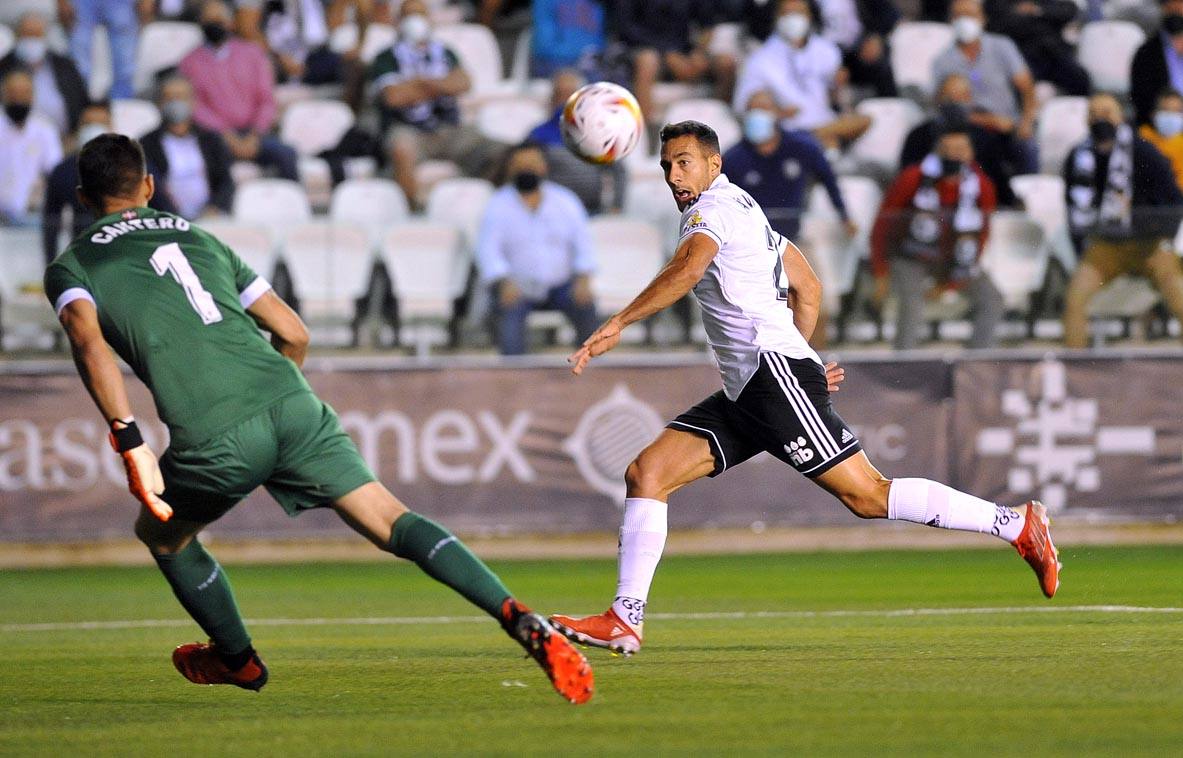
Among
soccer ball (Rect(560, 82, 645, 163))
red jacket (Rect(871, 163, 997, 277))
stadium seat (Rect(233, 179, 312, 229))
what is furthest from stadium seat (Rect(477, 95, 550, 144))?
soccer ball (Rect(560, 82, 645, 163))

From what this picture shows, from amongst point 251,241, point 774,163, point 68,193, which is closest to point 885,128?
point 774,163

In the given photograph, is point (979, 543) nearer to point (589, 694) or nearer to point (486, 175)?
point (486, 175)

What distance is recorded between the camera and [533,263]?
1397cm

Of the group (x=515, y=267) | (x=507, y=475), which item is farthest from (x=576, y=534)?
(x=515, y=267)

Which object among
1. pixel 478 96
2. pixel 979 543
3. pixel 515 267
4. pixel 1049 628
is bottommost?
pixel 979 543

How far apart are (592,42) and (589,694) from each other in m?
13.0

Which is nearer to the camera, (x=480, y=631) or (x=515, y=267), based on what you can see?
(x=480, y=631)

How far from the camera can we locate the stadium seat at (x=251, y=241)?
13594 mm

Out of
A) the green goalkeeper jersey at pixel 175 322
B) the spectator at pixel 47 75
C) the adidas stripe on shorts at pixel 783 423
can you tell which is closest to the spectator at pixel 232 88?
the spectator at pixel 47 75

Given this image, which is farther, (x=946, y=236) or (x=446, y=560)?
(x=946, y=236)

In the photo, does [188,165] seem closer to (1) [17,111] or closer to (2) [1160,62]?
(1) [17,111]

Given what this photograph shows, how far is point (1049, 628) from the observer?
8.43m

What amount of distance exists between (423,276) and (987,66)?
6.82m

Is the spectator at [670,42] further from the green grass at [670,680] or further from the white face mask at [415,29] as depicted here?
the green grass at [670,680]
